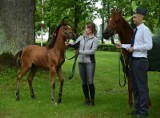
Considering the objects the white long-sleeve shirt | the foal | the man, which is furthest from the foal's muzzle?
the foal

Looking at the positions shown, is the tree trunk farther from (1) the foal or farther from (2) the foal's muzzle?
(2) the foal's muzzle

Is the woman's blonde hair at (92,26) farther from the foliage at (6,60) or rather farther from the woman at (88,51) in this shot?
the foliage at (6,60)

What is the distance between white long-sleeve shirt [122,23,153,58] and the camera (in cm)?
695

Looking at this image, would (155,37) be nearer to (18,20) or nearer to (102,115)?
(102,115)

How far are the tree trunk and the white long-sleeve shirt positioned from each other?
754 centimetres

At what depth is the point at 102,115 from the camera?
27.5 feet

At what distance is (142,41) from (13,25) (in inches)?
309

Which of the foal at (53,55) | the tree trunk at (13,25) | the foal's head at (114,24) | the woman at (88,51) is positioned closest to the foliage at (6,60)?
the tree trunk at (13,25)

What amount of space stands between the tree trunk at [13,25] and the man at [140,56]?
7.26 meters

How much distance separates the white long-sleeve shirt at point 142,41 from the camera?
6.95 metres

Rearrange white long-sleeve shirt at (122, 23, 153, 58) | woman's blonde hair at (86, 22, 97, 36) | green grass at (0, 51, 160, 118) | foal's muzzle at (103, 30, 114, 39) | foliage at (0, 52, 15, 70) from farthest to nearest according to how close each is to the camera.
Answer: foliage at (0, 52, 15, 70), woman's blonde hair at (86, 22, 97, 36), green grass at (0, 51, 160, 118), foal's muzzle at (103, 30, 114, 39), white long-sleeve shirt at (122, 23, 153, 58)

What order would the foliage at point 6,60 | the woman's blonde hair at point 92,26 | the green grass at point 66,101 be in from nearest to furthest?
the green grass at point 66,101 < the woman's blonde hair at point 92,26 < the foliage at point 6,60

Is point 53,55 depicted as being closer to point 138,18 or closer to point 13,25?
point 138,18

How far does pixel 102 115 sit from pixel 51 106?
155cm
